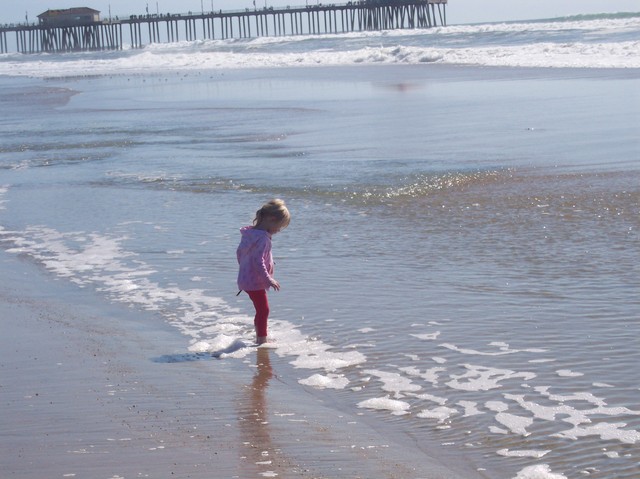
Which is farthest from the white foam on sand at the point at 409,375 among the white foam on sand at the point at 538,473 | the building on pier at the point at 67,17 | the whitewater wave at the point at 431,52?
the building on pier at the point at 67,17

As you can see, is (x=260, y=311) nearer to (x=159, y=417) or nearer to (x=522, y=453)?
(x=159, y=417)

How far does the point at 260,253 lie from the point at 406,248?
2097 mm

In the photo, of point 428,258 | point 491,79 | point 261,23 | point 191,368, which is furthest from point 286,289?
point 261,23

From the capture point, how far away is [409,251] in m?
7.73

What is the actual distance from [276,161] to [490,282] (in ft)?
22.4

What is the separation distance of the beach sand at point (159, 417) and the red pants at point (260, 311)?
0.21 m

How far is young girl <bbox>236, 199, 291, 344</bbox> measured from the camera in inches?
232

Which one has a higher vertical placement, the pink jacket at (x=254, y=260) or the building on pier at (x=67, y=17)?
the building on pier at (x=67, y=17)

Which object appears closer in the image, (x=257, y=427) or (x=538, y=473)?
(x=538, y=473)

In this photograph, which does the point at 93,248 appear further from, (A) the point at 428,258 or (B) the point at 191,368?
(B) the point at 191,368

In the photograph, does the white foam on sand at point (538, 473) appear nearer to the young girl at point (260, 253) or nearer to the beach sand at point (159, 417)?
the beach sand at point (159, 417)

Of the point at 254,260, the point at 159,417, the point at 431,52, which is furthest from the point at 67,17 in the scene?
the point at 159,417

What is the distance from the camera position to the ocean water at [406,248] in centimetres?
462

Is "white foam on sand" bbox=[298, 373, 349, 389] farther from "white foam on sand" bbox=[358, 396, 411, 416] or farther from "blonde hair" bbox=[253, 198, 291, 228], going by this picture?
"blonde hair" bbox=[253, 198, 291, 228]
